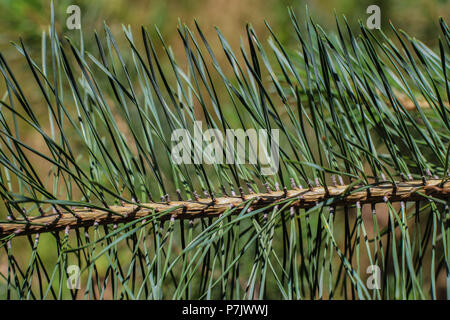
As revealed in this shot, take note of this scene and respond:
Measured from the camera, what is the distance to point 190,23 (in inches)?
31.1

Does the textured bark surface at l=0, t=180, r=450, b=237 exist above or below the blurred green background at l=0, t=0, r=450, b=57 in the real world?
below

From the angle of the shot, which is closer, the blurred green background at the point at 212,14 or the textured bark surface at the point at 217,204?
the textured bark surface at the point at 217,204

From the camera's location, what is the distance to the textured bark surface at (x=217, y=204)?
192 mm

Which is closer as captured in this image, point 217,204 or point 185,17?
point 217,204

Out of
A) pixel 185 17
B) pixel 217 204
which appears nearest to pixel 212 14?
pixel 185 17

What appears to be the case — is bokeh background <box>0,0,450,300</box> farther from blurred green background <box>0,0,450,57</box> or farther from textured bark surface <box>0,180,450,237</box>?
textured bark surface <box>0,180,450,237</box>

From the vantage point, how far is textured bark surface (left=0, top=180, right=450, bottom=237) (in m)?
0.19

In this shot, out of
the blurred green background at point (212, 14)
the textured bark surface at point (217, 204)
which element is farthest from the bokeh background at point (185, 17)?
the textured bark surface at point (217, 204)

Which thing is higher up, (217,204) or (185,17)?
(185,17)

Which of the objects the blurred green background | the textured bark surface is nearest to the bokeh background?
the blurred green background

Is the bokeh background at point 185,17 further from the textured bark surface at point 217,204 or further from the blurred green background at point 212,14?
the textured bark surface at point 217,204

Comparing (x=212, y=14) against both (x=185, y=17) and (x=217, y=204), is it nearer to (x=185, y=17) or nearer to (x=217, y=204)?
(x=185, y=17)

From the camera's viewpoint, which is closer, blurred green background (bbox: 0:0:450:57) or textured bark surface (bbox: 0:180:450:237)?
textured bark surface (bbox: 0:180:450:237)

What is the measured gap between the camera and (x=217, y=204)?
200 millimetres
